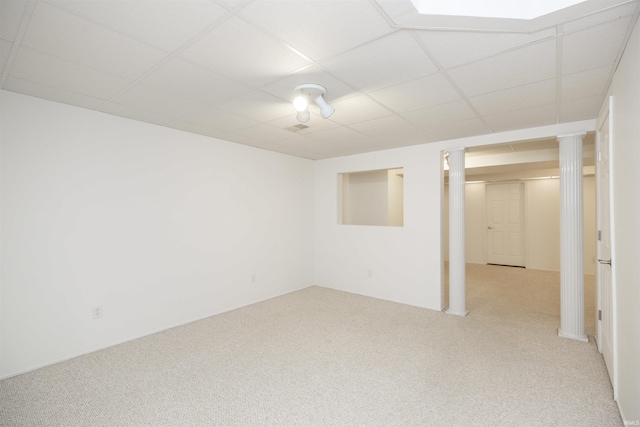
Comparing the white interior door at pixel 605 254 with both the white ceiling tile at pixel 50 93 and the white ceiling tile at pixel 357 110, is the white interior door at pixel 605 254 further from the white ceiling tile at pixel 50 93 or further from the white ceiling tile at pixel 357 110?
the white ceiling tile at pixel 50 93

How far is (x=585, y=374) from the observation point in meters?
2.43

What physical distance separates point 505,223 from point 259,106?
7004 millimetres

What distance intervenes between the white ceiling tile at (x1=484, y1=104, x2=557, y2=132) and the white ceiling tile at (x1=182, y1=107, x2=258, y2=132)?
101 inches

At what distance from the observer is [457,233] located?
396 cm

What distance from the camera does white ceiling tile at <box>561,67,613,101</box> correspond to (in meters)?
2.06

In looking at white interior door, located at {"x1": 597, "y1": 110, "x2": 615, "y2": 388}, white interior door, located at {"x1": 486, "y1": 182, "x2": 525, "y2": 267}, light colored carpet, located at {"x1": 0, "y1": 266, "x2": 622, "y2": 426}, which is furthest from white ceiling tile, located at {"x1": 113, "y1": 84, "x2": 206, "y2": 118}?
white interior door, located at {"x1": 486, "y1": 182, "x2": 525, "y2": 267}

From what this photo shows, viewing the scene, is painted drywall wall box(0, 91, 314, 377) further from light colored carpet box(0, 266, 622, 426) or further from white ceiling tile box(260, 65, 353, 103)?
white ceiling tile box(260, 65, 353, 103)

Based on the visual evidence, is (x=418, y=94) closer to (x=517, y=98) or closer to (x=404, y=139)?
(x=517, y=98)

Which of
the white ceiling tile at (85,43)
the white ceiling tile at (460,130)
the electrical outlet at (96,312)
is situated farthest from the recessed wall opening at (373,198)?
the white ceiling tile at (85,43)

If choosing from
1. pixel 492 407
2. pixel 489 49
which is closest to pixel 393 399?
pixel 492 407

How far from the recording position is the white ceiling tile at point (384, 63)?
174 centimetres

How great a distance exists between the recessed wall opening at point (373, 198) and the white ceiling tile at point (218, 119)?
8.77ft

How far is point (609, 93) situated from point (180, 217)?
4.21 metres

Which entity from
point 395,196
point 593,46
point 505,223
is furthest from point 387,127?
point 505,223
